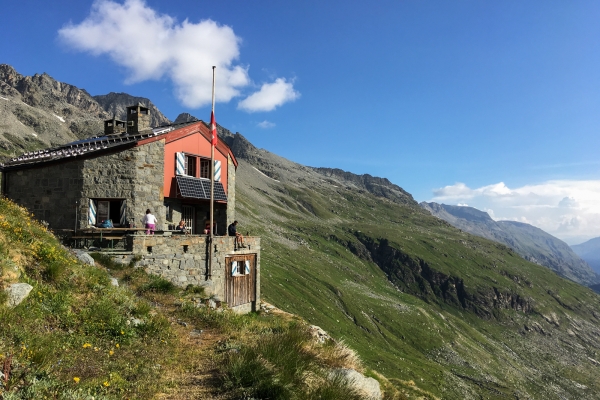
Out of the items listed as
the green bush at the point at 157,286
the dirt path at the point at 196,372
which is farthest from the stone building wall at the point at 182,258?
the dirt path at the point at 196,372

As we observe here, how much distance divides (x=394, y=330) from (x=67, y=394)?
343 feet

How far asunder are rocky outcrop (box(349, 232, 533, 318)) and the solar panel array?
480 ft

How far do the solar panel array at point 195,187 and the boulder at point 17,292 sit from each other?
560 inches

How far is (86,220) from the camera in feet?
69.3

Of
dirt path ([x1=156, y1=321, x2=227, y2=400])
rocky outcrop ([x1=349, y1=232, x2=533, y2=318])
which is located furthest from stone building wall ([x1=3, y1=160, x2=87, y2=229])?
rocky outcrop ([x1=349, y1=232, x2=533, y2=318])

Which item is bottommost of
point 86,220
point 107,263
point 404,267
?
point 404,267

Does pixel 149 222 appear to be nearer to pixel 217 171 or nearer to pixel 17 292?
pixel 217 171

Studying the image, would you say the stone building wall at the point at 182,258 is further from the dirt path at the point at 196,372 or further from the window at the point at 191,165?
the dirt path at the point at 196,372

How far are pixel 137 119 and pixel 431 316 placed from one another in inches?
4603

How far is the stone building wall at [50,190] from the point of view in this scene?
21.5 m

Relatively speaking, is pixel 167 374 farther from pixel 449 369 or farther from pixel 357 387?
pixel 449 369

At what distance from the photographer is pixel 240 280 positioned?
75.7 feet

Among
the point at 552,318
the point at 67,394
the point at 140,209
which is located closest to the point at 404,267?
the point at 552,318

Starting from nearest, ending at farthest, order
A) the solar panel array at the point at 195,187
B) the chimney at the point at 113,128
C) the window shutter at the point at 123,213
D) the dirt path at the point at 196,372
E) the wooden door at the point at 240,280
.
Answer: the dirt path at the point at 196,372
the window shutter at the point at 123,213
the wooden door at the point at 240,280
the solar panel array at the point at 195,187
the chimney at the point at 113,128
